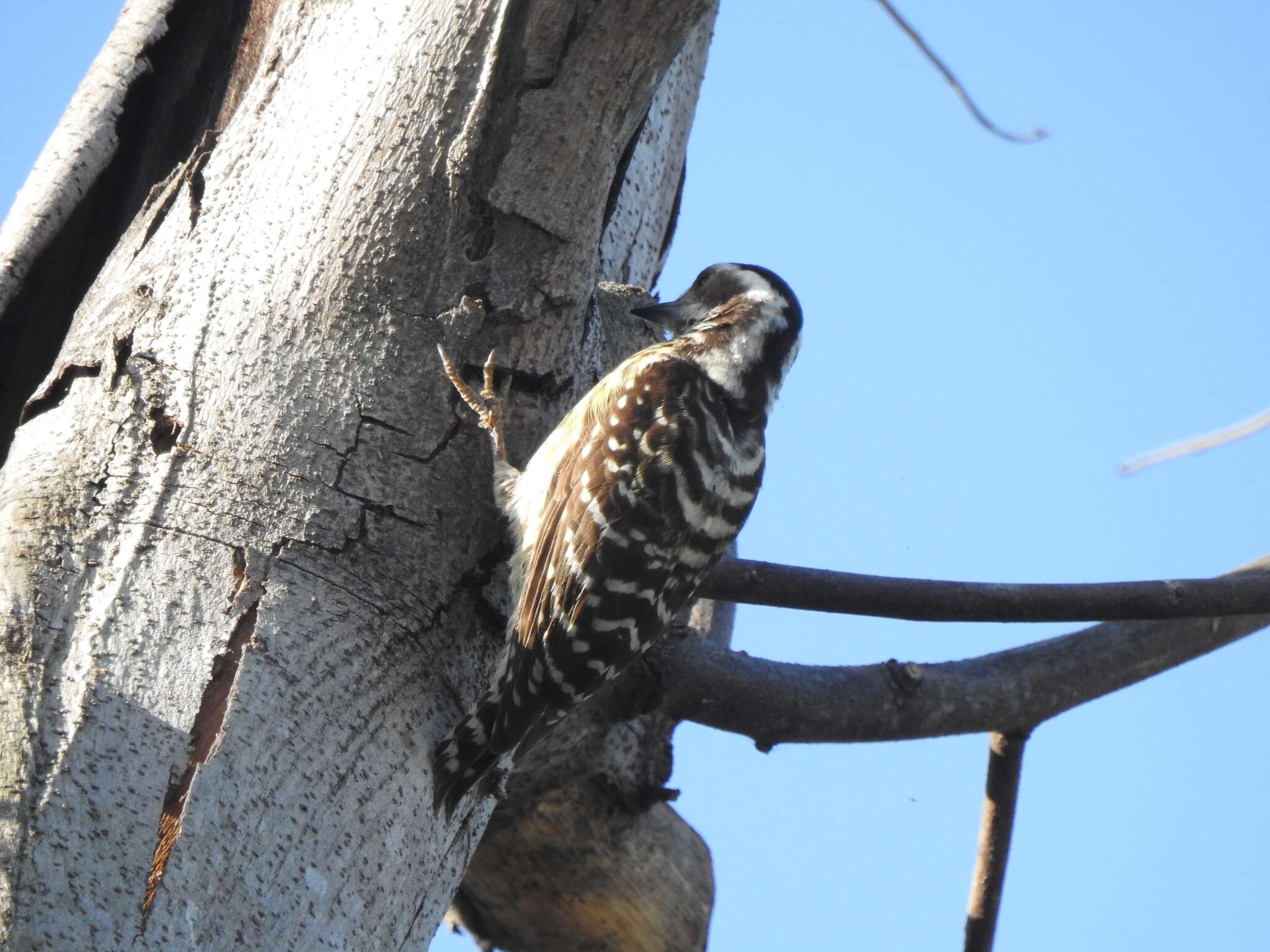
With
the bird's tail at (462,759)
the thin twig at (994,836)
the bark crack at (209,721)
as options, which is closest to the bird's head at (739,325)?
the thin twig at (994,836)

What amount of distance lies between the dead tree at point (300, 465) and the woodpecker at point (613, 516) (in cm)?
9

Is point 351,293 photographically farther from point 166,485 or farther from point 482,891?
point 482,891

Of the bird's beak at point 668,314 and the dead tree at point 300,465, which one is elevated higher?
the bird's beak at point 668,314

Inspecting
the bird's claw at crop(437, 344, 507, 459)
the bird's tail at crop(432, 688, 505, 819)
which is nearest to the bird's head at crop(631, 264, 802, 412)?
the bird's claw at crop(437, 344, 507, 459)

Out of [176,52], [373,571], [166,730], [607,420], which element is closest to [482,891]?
[607,420]

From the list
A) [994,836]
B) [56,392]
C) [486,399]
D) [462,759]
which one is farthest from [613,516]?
[994,836]

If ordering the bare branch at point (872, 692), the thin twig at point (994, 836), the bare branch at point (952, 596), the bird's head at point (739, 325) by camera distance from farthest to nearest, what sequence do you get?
1. the bird's head at point (739, 325)
2. the thin twig at point (994, 836)
3. the bare branch at point (872, 692)
4. the bare branch at point (952, 596)

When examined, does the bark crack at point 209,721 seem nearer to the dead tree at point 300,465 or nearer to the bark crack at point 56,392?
the dead tree at point 300,465

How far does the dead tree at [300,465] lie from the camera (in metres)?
2.08

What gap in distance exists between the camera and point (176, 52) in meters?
3.47

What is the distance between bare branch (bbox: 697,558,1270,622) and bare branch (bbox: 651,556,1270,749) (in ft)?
1.17

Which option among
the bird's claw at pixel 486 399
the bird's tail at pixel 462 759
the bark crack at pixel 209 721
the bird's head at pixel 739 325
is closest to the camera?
the bark crack at pixel 209 721

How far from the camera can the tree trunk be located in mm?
2061

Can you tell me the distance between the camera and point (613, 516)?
3.33 metres
